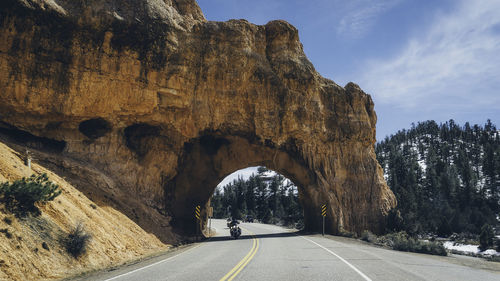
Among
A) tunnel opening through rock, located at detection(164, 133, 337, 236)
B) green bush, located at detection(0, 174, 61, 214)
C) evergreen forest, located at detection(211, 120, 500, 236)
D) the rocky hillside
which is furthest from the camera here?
evergreen forest, located at detection(211, 120, 500, 236)

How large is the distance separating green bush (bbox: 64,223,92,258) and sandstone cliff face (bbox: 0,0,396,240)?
675 centimetres

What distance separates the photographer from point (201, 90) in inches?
1029

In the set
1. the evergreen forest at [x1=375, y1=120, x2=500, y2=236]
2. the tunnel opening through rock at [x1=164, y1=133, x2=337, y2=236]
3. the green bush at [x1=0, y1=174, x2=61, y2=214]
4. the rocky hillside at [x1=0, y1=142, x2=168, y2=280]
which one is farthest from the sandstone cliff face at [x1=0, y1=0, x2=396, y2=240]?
the evergreen forest at [x1=375, y1=120, x2=500, y2=236]

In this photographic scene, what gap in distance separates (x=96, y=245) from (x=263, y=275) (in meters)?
7.99

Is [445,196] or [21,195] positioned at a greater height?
[445,196]

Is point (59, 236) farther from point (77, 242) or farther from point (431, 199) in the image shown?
point (431, 199)

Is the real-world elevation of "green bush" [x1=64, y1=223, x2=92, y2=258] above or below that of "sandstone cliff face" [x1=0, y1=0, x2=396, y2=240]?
below

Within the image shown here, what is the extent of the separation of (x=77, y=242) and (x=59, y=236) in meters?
0.65

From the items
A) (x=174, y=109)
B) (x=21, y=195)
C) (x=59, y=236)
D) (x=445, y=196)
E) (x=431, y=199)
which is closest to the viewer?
(x=21, y=195)

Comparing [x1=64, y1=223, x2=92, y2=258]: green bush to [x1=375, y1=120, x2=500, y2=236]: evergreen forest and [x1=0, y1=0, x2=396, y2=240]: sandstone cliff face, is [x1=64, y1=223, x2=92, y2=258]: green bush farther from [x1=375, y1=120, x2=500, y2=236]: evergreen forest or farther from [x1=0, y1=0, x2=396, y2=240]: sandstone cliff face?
[x1=375, y1=120, x2=500, y2=236]: evergreen forest

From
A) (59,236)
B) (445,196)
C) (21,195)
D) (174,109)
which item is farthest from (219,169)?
(445,196)

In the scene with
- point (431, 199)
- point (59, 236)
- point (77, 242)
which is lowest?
point (77, 242)

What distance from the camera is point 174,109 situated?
83.1 feet

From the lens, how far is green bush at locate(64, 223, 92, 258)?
11.5m
